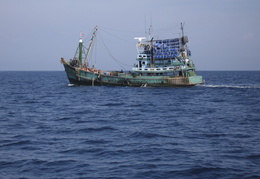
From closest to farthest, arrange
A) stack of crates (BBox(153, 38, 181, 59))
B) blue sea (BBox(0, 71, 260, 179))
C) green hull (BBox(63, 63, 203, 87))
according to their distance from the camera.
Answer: blue sea (BBox(0, 71, 260, 179)), green hull (BBox(63, 63, 203, 87)), stack of crates (BBox(153, 38, 181, 59))

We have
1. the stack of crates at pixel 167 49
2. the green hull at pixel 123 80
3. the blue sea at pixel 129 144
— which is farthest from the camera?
the stack of crates at pixel 167 49

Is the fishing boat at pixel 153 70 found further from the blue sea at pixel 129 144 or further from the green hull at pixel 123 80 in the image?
the blue sea at pixel 129 144

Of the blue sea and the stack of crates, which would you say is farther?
the stack of crates

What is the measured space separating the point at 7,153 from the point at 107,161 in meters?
6.21

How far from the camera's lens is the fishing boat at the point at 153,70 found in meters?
61.0

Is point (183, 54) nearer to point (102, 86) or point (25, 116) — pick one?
point (102, 86)

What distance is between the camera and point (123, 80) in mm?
62594

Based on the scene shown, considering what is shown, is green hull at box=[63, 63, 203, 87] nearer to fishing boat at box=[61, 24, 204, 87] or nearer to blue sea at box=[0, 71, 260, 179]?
fishing boat at box=[61, 24, 204, 87]

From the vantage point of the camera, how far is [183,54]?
6222cm

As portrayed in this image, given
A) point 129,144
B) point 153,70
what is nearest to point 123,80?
point 153,70

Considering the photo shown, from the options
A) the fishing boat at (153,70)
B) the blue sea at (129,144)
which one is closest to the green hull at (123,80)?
the fishing boat at (153,70)

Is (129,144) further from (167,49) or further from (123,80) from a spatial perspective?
(167,49)

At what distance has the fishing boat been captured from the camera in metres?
61.0

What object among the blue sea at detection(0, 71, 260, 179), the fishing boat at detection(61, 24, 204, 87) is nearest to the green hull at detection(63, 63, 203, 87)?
the fishing boat at detection(61, 24, 204, 87)
